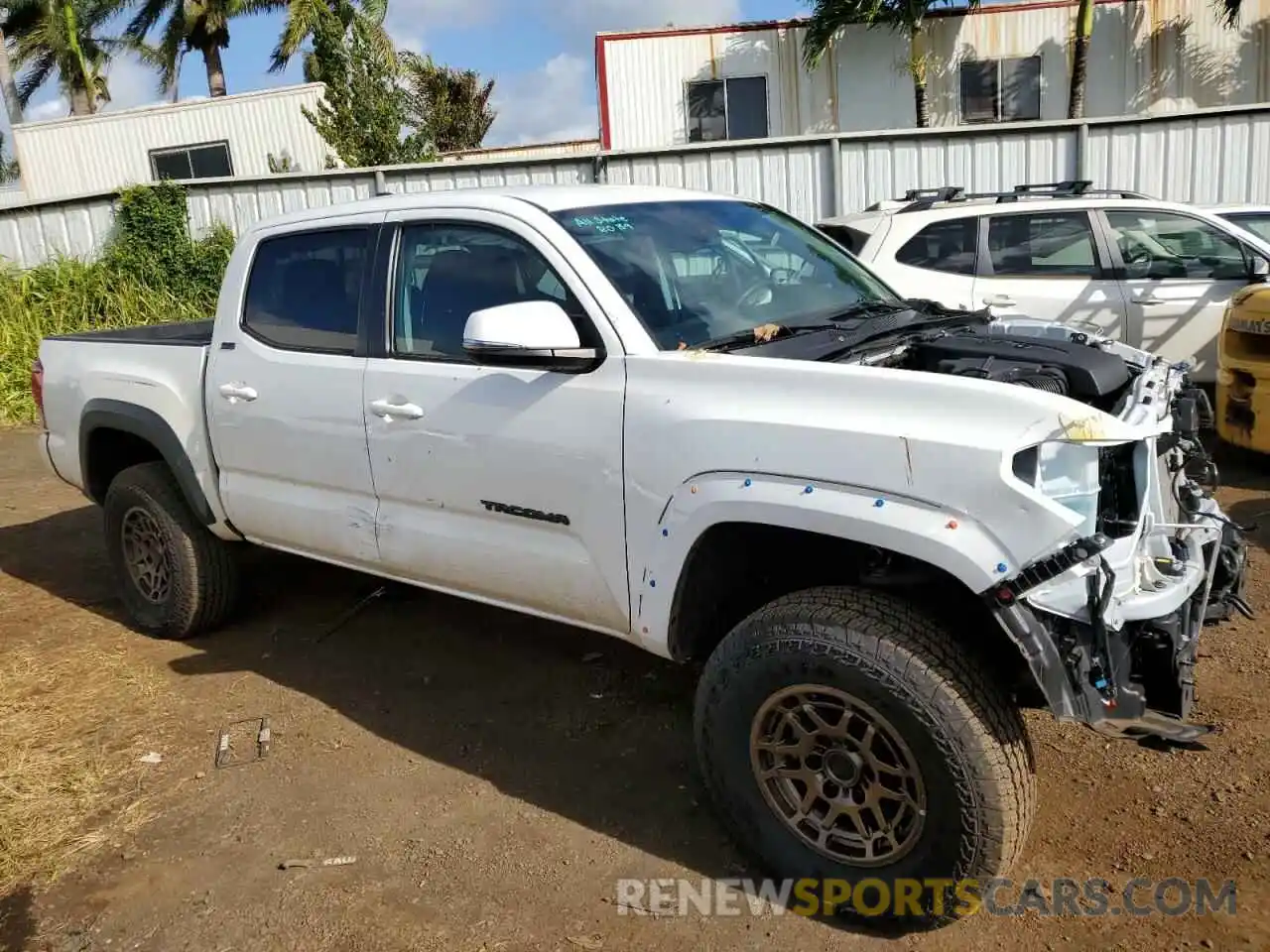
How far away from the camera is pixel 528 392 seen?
3.27m

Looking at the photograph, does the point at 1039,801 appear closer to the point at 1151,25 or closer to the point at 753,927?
the point at 753,927

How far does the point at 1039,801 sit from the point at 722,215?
228 cm

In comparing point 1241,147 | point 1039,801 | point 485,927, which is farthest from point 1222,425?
point 1241,147

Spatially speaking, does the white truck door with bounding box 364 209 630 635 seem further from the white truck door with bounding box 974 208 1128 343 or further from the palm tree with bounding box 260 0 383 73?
the palm tree with bounding box 260 0 383 73

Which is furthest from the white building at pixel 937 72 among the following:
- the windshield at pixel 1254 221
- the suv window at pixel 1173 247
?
the suv window at pixel 1173 247

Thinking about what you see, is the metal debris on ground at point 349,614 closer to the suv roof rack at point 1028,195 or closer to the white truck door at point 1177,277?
the suv roof rack at point 1028,195

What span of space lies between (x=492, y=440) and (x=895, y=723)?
1.52 m

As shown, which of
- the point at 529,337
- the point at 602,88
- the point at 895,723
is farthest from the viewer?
the point at 602,88

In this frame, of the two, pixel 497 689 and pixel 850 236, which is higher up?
pixel 850 236

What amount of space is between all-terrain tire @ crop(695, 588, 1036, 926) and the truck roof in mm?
1632

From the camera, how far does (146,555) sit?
5.03 metres

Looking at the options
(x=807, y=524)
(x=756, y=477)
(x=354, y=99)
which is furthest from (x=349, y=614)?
(x=354, y=99)

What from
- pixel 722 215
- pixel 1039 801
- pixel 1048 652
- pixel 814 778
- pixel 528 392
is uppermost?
pixel 722 215

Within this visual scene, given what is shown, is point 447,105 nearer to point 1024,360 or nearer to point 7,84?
point 7,84
